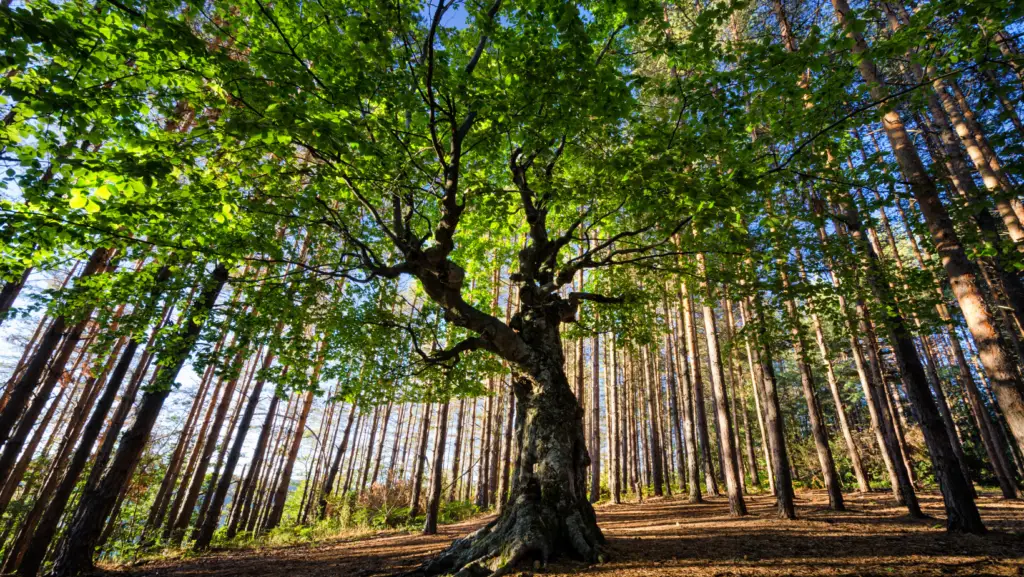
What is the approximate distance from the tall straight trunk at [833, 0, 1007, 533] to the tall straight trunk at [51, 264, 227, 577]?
10822mm

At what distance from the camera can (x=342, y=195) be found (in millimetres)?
6953

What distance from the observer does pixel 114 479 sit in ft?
25.8

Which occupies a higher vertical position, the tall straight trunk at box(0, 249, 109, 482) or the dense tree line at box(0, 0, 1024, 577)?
the dense tree line at box(0, 0, 1024, 577)

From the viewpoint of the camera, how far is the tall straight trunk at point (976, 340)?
19.2 ft

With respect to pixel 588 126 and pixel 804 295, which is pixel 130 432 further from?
pixel 804 295

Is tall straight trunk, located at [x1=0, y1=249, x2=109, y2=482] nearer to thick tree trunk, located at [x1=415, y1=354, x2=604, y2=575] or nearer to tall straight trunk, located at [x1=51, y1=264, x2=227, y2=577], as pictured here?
tall straight trunk, located at [x1=51, y1=264, x2=227, y2=577]

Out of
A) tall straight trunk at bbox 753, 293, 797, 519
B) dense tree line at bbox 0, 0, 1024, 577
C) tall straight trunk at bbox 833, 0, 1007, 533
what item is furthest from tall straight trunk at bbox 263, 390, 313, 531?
tall straight trunk at bbox 833, 0, 1007, 533

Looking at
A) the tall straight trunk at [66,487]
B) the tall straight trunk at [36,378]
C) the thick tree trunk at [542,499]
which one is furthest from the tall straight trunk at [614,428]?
the tall straight trunk at [36,378]

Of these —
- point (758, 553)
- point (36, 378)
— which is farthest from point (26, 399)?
point (758, 553)

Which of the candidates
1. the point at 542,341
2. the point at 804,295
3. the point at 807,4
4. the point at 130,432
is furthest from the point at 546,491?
the point at 807,4

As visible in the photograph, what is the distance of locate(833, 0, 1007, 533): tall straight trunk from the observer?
585 cm

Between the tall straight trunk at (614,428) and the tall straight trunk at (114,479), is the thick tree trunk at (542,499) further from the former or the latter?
Answer: the tall straight trunk at (614,428)

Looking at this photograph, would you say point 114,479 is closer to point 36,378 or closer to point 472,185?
point 36,378

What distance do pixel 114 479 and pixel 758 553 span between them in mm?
11196
